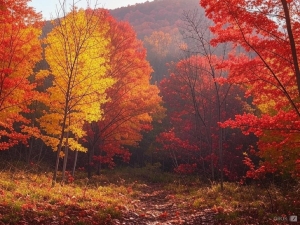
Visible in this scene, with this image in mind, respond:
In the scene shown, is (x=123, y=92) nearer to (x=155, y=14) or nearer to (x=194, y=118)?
(x=194, y=118)

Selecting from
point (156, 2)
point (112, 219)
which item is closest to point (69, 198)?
point (112, 219)

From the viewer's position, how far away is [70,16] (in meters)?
12.2

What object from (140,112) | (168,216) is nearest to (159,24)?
(140,112)

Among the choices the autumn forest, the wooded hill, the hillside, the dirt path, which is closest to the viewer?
the autumn forest

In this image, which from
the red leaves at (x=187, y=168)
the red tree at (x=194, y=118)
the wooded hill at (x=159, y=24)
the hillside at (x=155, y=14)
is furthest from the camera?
the hillside at (x=155, y=14)

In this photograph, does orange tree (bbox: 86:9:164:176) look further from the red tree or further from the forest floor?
the forest floor

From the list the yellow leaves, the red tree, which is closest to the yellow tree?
the yellow leaves

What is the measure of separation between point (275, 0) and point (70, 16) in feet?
28.7

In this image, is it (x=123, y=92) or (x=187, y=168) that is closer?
(x=123, y=92)

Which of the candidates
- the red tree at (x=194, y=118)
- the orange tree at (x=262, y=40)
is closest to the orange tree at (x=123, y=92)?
the red tree at (x=194, y=118)

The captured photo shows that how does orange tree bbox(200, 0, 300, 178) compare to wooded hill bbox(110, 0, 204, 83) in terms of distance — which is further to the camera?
wooded hill bbox(110, 0, 204, 83)

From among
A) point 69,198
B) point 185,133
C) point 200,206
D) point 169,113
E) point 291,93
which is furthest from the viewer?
point 169,113

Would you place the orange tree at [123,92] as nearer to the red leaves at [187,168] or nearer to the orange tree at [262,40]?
the red leaves at [187,168]

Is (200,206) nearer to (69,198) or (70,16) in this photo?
(69,198)
